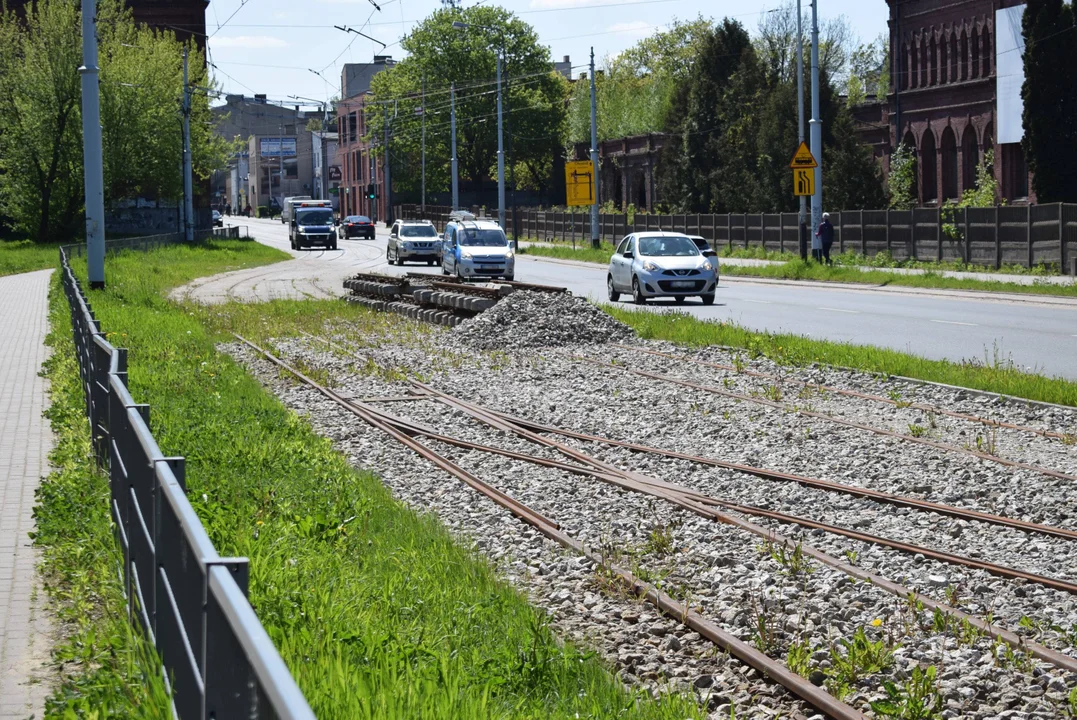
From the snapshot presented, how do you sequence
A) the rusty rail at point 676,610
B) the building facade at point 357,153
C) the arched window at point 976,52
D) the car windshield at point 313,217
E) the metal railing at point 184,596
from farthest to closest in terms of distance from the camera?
the building facade at point 357,153 < the car windshield at point 313,217 < the arched window at point 976,52 < the rusty rail at point 676,610 < the metal railing at point 184,596

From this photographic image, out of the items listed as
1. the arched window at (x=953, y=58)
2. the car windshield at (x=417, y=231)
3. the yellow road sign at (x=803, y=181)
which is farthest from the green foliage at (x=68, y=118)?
the arched window at (x=953, y=58)

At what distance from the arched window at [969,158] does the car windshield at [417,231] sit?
21.6m

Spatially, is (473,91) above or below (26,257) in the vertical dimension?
above

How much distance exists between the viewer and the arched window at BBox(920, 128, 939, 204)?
2256 inches

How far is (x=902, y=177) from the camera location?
5784cm

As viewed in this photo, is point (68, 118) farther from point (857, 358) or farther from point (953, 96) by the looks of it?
point (857, 358)

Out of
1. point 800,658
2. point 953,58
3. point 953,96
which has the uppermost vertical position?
point 953,58

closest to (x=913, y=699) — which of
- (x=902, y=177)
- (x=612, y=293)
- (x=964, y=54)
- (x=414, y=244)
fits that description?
(x=612, y=293)

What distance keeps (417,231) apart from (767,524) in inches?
1900

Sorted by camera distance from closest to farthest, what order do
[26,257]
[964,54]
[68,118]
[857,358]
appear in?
[857,358] < [26,257] < [964,54] < [68,118]

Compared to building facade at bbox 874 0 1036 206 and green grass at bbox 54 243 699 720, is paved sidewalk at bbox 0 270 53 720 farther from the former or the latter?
building facade at bbox 874 0 1036 206

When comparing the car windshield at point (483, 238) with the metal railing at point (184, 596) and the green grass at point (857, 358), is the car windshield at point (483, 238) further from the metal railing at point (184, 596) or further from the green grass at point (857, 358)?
the metal railing at point (184, 596)

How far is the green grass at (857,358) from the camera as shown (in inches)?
562

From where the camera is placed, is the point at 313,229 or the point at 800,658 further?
the point at 313,229
